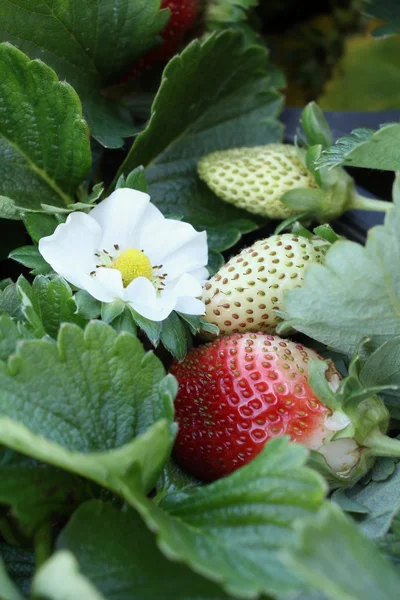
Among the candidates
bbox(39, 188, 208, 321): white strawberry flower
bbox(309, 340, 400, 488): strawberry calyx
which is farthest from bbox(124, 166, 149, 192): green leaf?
bbox(309, 340, 400, 488): strawberry calyx

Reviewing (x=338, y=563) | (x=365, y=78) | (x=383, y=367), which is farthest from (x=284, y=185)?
(x=365, y=78)

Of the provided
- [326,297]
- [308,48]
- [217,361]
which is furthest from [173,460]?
[308,48]

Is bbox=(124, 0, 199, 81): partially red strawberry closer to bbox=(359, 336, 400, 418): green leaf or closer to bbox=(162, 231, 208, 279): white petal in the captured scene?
bbox=(162, 231, 208, 279): white petal

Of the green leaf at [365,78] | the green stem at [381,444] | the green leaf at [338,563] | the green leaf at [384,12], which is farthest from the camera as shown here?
the green leaf at [365,78]

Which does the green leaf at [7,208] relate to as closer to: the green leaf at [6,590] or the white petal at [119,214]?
the white petal at [119,214]

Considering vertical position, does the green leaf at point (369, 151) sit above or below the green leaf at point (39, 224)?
above

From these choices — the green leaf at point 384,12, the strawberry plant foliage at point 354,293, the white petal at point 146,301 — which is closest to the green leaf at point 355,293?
the strawberry plant foliage at point 354,293

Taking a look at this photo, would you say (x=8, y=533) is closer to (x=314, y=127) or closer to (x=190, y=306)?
(x=190, y=306)
